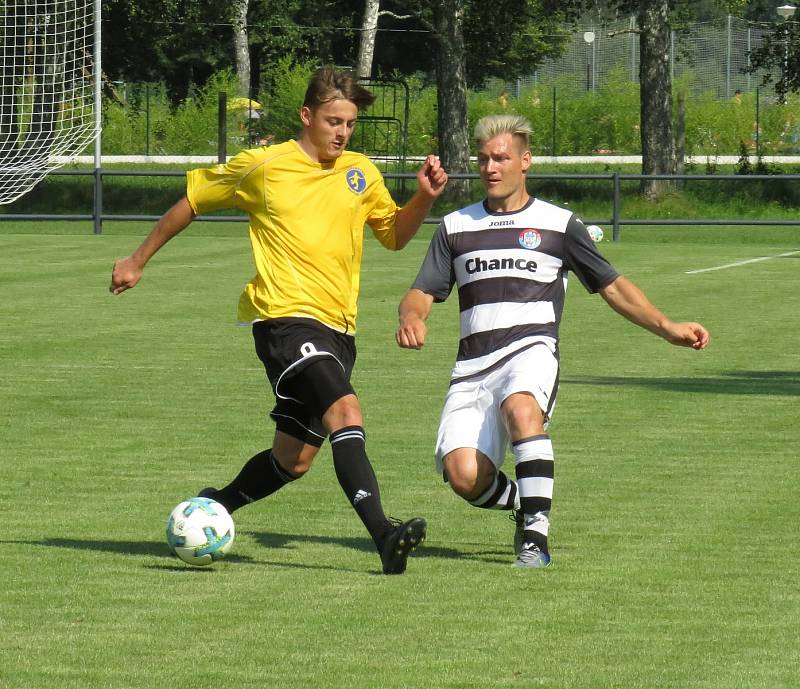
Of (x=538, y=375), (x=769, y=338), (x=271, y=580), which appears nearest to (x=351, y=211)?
(x=538, y=375)

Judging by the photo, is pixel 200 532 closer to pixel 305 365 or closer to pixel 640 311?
pixel 305 365

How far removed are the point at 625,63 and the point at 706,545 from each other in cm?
7720

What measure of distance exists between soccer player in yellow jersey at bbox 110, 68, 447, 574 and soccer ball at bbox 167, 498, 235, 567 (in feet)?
1.44

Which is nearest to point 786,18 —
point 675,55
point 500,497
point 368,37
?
point 368,37

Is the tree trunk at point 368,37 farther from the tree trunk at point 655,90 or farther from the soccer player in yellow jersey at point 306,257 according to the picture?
the soccer player in yellow jersey at point 306,257

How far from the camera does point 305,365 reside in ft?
23.1

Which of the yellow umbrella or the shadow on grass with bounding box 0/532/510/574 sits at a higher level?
the yellow umbrella

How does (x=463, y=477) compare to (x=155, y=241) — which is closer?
(x=463, y=477)

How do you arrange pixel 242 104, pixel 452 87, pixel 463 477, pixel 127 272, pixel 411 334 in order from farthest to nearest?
pixel 242 104 → pixel 452 87 → pixel 127 272 → pixel 463 477 → pixel 411 334

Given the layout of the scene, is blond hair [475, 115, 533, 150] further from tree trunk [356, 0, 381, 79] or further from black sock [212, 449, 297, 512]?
tree trunk [356, 0, 381, 79]

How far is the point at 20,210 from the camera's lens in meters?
38.5

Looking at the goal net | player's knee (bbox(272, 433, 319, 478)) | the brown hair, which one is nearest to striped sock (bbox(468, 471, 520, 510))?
player's knee (bbox(272, 433, 319, 478))

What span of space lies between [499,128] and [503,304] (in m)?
0.70

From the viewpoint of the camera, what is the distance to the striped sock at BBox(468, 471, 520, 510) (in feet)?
24.1
